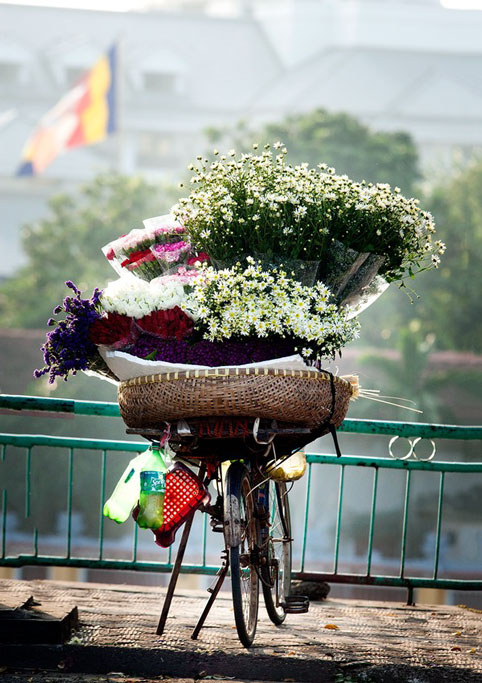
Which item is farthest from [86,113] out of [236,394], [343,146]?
[236,394]

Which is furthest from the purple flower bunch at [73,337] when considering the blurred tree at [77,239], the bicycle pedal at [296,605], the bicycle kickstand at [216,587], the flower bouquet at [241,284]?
the blurred tree at [77,239]

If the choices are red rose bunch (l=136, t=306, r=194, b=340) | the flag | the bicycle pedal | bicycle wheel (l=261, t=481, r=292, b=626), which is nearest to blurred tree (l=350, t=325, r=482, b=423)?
the flag

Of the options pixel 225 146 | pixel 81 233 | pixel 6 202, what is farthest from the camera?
pixel 6 202

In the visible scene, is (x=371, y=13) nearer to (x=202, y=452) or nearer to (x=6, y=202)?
(x=6, y=202)

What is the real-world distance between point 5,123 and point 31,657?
52418mm

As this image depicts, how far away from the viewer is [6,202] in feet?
169

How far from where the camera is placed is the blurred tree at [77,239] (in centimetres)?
2916

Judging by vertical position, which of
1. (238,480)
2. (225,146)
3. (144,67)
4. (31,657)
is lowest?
(31,657)

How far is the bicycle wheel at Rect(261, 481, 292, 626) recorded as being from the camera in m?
4.27

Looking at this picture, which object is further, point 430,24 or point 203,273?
point 430,24

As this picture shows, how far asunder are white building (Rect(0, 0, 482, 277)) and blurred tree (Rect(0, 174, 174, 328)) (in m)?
19.5

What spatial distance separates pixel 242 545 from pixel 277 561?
0.32 meters

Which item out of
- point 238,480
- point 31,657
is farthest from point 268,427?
point 31,657

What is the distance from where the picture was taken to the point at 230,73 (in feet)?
189
